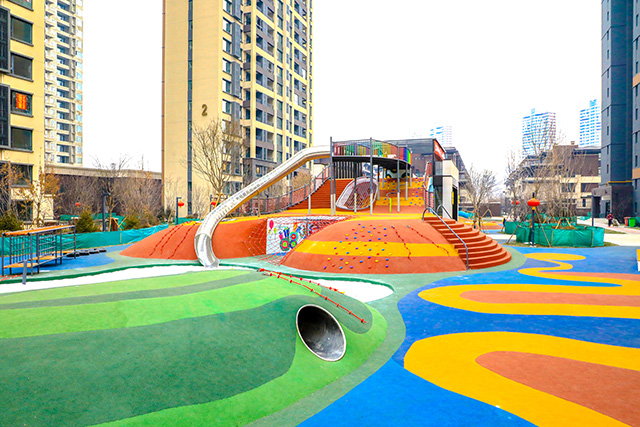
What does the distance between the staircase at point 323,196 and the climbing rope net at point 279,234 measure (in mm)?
6779

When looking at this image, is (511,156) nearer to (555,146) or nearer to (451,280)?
(555,146)

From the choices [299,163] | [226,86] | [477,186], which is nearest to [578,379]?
[299,163]

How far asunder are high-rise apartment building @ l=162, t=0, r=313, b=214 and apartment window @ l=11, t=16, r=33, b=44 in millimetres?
18015

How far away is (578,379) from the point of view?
5.77 metres

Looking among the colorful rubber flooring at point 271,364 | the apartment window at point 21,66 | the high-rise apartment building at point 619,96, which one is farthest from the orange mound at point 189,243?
the high-rise apartment building at point 619,96

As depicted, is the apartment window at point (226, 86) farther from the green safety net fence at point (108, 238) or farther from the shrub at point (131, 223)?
the green safety net fence at point (108, 238)

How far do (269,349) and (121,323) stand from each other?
7.29 ft

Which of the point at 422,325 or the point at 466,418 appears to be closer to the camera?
the point at 466,418

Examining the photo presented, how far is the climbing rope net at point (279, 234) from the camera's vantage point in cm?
2044

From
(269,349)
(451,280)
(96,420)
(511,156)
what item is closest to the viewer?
(96,420)

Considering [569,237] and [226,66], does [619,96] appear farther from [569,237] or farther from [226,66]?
[226,66]

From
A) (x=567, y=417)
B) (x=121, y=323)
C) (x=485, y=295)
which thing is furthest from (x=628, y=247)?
(x=121, y=323)

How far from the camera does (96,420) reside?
153 inches

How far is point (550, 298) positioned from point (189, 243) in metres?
17.1
